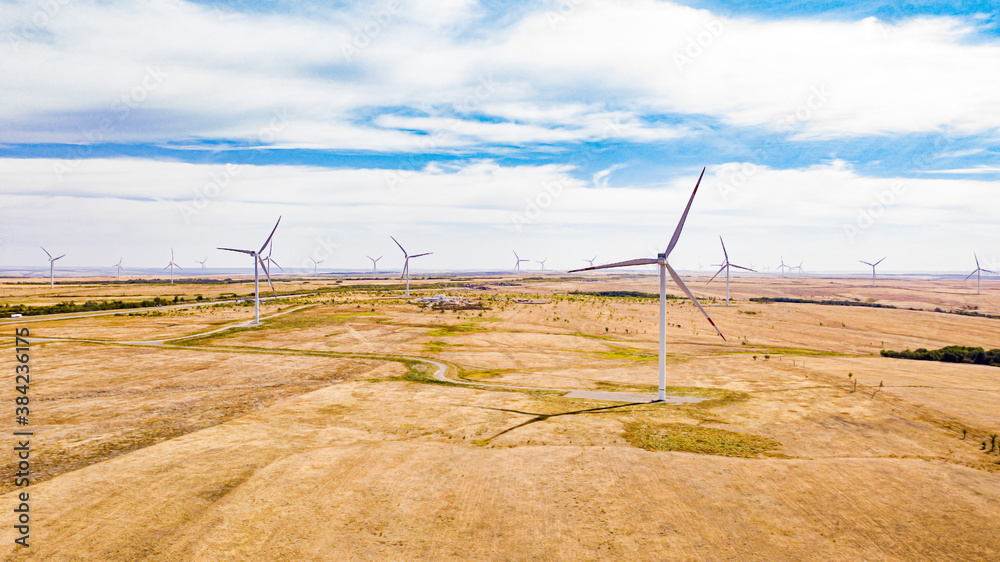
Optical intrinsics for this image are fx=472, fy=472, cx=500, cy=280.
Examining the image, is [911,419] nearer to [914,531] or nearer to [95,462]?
[914,531]

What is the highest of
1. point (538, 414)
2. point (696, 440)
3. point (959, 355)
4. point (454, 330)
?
point (959, 355)

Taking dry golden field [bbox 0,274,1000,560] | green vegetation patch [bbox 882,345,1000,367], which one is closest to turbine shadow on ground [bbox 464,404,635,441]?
dry golden field [bbox 0,274,1000,560]

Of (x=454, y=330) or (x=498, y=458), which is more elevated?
(x=454, y=330)

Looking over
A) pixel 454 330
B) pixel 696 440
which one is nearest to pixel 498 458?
pixel 696 440

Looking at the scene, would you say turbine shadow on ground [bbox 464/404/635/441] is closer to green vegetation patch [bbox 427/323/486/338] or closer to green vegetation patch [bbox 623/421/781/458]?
green vegetation patch [bbox 623/421/781/458]

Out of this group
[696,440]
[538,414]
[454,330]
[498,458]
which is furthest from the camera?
[454,330]

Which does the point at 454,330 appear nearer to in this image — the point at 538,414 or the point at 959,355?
the point at 538,414
